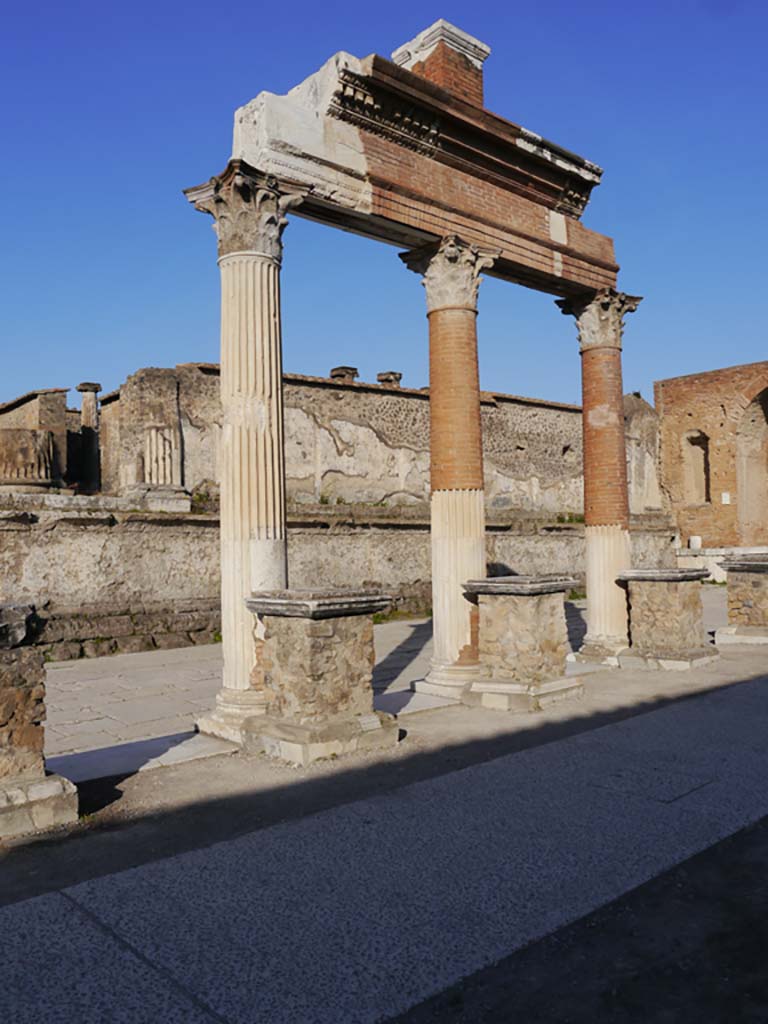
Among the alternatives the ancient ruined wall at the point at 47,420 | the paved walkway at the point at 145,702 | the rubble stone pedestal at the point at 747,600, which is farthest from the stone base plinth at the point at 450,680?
the ancient ruined wall at the point at 47,420

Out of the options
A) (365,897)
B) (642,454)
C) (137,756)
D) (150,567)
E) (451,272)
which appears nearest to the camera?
(365,897)

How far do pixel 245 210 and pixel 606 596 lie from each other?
17.9ft

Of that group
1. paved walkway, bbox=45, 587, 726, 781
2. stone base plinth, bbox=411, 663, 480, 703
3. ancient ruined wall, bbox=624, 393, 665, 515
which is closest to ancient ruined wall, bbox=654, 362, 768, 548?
ancient ruined wall, bbox=624, 393, 665, 515

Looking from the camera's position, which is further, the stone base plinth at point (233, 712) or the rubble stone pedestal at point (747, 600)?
the rubble stone pedestal at point (747, 600)

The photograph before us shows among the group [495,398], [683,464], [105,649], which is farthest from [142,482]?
[683,464]

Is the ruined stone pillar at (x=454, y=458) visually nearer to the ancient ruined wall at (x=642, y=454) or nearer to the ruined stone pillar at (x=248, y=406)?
the ruined stone pillar at (x=248, y=406)

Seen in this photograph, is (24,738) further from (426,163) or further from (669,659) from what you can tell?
(669,659)

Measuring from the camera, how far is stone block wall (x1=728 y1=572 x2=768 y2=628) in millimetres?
9930

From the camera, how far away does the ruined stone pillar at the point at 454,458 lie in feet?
23.6

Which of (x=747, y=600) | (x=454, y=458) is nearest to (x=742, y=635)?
(x=747, y=600)

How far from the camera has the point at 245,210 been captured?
587cm

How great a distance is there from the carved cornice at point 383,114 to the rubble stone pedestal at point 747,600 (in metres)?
5.94

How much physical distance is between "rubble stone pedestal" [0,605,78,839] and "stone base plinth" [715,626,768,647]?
8257 millimetres

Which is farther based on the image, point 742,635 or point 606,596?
point 742,635
